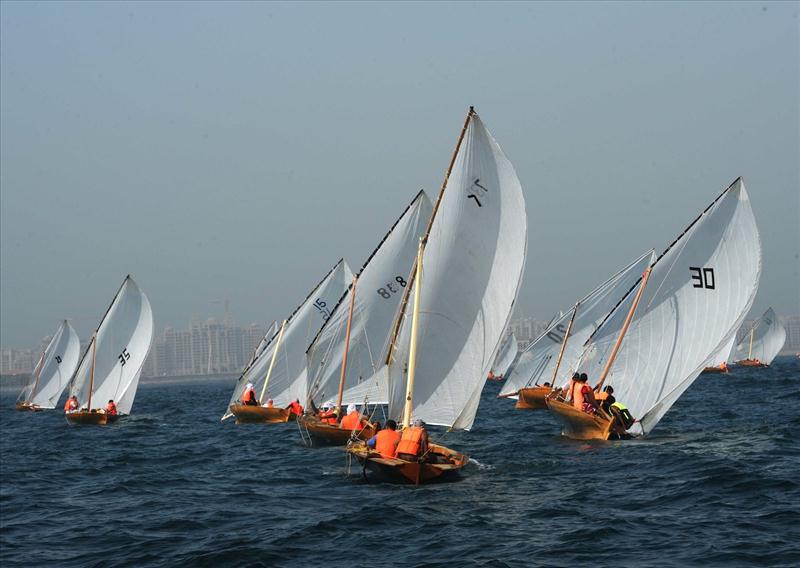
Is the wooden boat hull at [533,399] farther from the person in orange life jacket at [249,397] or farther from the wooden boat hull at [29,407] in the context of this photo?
the wooden boat hull at [29,407]

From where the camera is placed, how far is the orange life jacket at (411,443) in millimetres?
23859

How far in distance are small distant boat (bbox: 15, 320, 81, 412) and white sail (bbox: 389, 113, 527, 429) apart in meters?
63.1

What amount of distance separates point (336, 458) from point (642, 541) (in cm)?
1533

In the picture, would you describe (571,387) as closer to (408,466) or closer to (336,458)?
(336,458)

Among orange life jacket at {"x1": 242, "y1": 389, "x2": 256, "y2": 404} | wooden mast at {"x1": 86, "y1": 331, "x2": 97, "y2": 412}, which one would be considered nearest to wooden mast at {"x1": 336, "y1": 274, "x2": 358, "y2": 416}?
orange life jacket at {"x1": 242, "y1": 389, "x2": 256, "y2": 404}

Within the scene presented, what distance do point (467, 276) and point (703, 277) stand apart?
9576 millimetres

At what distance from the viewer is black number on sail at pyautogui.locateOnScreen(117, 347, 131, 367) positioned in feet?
191

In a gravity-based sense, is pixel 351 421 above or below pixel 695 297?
below

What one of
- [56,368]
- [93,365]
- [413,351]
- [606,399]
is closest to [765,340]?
[56,368]

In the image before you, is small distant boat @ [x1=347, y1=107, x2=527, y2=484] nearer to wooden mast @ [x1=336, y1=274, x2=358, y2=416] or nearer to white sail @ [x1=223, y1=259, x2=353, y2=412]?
wooden mast @ [x1=336, y1=274, x2=358, y2=416]

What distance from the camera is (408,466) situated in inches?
932

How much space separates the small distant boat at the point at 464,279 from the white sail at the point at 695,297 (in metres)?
7.98

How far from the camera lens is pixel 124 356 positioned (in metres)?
58.5

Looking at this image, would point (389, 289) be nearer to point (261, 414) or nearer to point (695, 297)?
point (695, 297)
